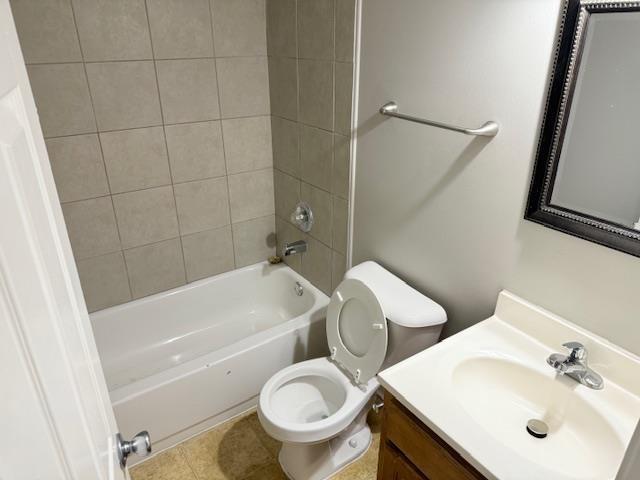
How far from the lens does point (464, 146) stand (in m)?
1.47

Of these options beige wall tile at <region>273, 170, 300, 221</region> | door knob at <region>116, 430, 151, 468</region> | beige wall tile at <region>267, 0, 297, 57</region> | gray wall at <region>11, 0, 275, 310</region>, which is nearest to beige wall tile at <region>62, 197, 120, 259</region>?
gray wall at <region>11, 0, 275, 310</region>

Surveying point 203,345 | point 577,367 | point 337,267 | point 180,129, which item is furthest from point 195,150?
point 577,367

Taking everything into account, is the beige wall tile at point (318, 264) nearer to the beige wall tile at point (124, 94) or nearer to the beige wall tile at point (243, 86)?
the beige wall tile at point (243, 86)

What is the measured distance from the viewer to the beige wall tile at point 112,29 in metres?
1.88

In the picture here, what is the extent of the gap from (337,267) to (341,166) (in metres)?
0.52

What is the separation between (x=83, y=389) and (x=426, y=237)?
1.29 m

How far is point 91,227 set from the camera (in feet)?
7.12

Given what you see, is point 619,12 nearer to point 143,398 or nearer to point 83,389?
point 83,389

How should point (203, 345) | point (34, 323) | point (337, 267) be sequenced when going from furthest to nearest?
1. point (203, 345)
2. point (337, 267)
3. point (34, 323)

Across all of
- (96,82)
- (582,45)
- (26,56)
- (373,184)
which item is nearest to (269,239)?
(373,184)

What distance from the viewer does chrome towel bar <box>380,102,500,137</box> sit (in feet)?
4.42

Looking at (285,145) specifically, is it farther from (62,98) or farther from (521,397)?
(521,397)

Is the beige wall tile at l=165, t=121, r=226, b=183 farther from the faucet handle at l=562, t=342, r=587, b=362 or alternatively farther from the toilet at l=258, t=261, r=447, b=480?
the faucet handle at l=562, t=342, r=587, b=362

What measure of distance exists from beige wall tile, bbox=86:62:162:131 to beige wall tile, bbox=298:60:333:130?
2.25 ft
